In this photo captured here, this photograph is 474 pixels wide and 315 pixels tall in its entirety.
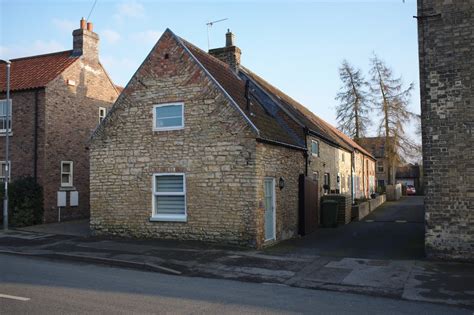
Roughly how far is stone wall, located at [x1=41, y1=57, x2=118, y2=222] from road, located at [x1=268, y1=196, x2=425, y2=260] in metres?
11.5

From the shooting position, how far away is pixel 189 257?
1212 centimetres

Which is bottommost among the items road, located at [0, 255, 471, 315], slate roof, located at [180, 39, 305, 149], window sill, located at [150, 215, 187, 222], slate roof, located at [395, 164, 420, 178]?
road, located at [0, 255, 471, 315]

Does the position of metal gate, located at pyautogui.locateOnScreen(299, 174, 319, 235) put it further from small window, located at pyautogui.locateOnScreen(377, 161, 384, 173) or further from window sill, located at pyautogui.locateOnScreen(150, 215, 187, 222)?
small window, located at pyautogui.locateOnScreen(377, 161, 384, 173)

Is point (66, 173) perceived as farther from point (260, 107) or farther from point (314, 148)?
point (314, 148)

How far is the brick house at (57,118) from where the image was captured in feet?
67.3

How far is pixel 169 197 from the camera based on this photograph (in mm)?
15141

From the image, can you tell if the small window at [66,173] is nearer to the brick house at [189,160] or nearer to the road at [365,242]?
the brick house at [189,160]

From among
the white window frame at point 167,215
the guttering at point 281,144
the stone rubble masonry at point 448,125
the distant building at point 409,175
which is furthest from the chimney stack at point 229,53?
the distant building at point 409,175

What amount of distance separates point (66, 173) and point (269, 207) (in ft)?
37.8

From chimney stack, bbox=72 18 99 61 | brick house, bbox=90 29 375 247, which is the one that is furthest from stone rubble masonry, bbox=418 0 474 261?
chimney stack, bbox=72 18 99 61

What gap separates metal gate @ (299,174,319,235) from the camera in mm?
17828

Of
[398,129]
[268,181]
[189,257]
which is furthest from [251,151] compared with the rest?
[398,129]

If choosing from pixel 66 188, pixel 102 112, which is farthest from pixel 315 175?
pixel 102 112

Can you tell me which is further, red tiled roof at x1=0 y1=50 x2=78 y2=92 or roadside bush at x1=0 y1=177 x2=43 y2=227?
red tiled roof at x1=0 y1=50 x2=78 y2=92
